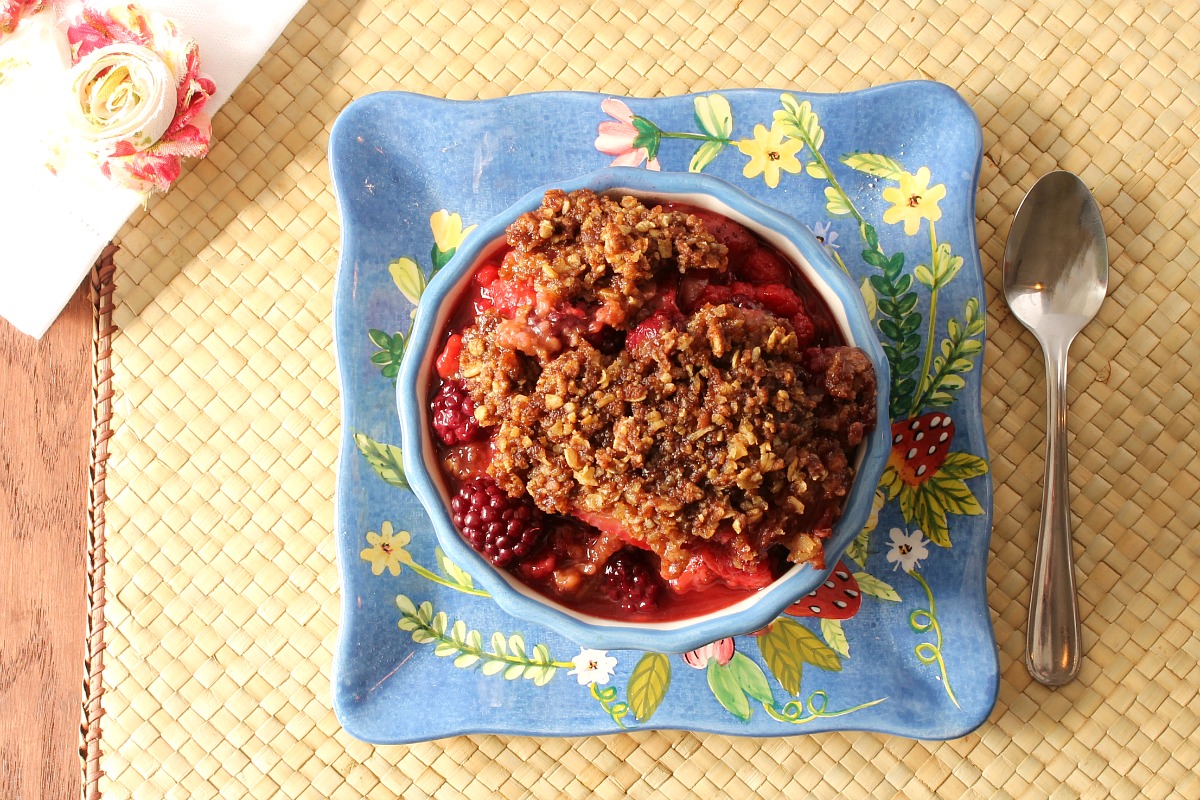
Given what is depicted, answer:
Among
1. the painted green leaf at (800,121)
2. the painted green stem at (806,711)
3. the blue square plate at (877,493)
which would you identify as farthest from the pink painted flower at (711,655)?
the painted green leaf at (800,121)

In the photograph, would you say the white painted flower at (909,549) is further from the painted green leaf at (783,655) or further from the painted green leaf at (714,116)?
the painted green leaf at (714,116)

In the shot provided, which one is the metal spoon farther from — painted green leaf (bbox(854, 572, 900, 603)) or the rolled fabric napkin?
the rolled fabric napkin

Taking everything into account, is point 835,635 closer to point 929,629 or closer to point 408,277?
point 929,629

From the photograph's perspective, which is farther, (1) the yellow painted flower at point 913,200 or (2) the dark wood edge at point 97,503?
(2) the dark wood edge at point 97,503

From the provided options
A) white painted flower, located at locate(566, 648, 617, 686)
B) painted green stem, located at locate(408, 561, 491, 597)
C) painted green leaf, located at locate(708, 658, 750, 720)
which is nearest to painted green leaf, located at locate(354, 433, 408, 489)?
painted green stem, located at locate(408, 561, 491, 597)

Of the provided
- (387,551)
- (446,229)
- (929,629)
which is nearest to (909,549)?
(929,629)

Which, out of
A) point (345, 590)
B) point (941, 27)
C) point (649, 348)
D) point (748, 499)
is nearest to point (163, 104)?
point (345, 590)
